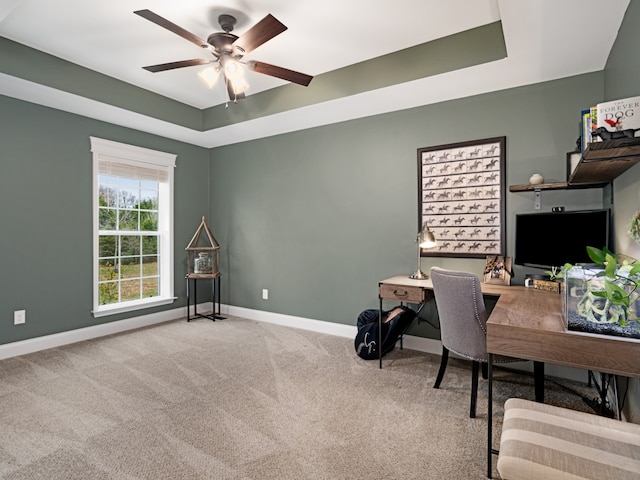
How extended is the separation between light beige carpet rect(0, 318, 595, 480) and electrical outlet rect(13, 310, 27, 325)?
0.37 meters

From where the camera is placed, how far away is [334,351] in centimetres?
350

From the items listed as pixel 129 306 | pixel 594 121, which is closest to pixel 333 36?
pixel 594 121

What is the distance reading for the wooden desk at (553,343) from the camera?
1333mm

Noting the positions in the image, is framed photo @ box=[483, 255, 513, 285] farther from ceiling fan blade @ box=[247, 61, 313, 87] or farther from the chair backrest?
ceiling fan blade @ box=[247, 61, 313, 87]

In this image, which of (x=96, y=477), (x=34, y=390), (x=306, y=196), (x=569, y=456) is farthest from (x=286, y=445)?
(x=306, y=196)

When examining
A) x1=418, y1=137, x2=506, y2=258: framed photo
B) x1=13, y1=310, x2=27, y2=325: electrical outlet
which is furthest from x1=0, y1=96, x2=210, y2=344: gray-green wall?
x1=418, y1=137, x2=506, y2=258: framed photo

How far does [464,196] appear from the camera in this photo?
10.8 ft

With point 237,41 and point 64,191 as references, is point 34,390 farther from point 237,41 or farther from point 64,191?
point 237,41

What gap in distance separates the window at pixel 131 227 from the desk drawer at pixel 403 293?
2.98 metres

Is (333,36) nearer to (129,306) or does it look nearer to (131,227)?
(131,227)

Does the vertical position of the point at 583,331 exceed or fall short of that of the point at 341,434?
it exceeds it

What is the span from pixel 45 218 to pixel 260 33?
2.86m

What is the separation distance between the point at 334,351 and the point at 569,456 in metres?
2.48

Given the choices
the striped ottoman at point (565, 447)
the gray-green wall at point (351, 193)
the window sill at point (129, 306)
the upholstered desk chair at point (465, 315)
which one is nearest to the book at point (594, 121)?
the upholstered desk chair at point (465, 315)
